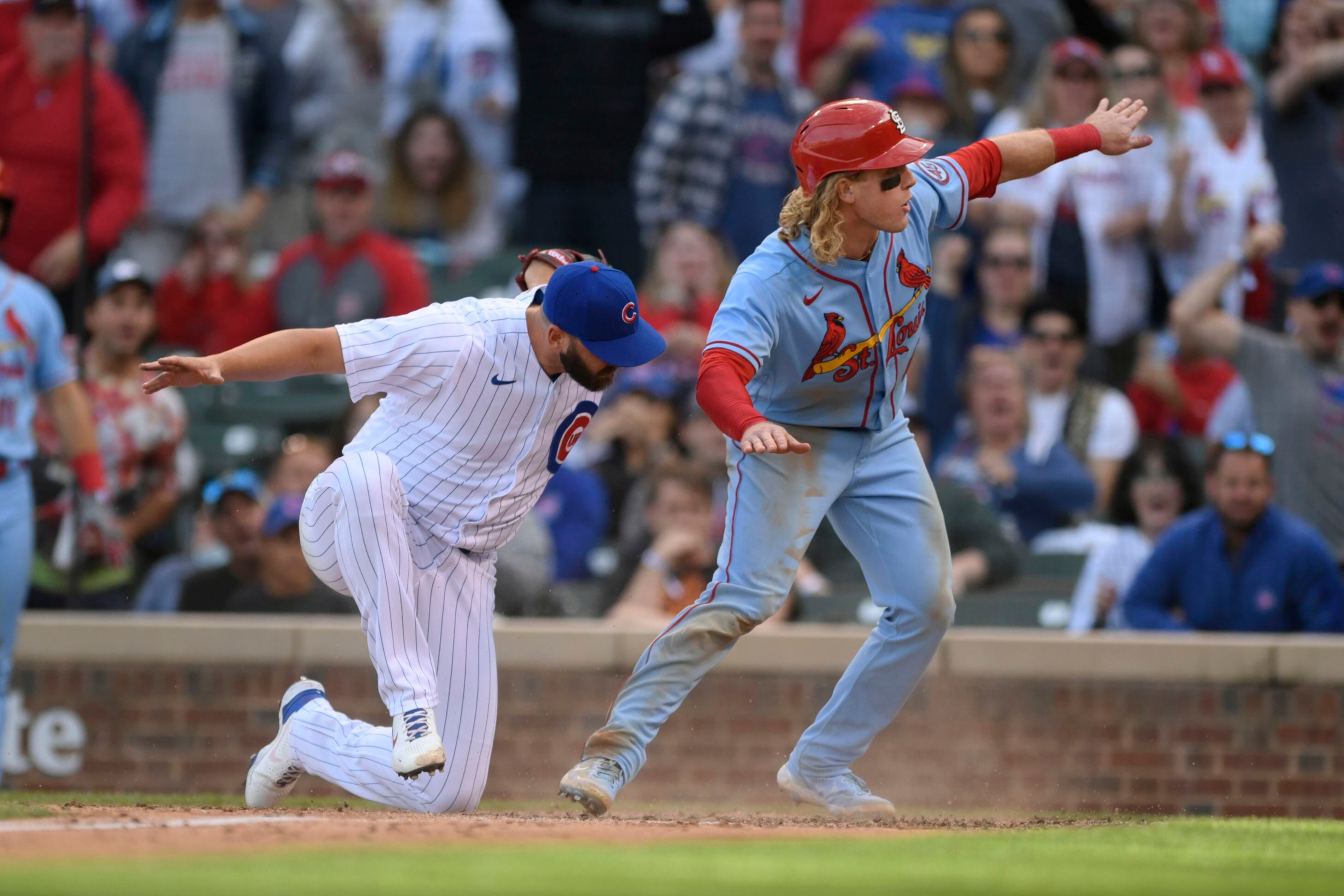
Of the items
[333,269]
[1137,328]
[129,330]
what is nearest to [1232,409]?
[1137,328]

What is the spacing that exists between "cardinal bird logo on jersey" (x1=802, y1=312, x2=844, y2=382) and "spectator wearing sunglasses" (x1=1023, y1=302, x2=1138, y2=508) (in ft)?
11.7

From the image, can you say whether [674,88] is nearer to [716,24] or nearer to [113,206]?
[716,24]

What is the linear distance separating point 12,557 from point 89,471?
65 centimetres

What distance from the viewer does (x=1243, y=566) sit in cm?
749

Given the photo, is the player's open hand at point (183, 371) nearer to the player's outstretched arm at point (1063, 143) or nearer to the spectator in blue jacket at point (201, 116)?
the player's outstretched arm at point (1063, 143)

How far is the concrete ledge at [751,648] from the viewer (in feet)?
23.9

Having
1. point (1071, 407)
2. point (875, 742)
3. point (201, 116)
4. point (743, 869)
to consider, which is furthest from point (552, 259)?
point (201, 116)

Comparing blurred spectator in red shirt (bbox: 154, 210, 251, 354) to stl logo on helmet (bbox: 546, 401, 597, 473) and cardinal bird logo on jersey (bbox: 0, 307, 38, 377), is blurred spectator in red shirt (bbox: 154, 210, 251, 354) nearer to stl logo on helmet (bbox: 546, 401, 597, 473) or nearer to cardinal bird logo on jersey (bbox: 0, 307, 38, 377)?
cardinal bird logo on jersey (bbox: 0, 307, 38, 377)

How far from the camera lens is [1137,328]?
920cm

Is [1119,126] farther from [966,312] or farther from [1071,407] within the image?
[966,312]

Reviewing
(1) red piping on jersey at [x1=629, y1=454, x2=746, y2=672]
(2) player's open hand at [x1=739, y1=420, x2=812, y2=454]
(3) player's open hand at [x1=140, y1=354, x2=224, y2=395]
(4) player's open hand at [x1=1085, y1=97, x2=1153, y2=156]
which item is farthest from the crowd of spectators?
(2) player's open hand at [x1=739, y1=420, x2=812, y2=454]

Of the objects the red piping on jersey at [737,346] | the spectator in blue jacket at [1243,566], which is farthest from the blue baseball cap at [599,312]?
the spectator in blue jacket at [1243,566]

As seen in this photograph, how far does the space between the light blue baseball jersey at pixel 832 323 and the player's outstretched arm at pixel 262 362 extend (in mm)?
1049

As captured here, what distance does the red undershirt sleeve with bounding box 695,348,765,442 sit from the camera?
4672mm
